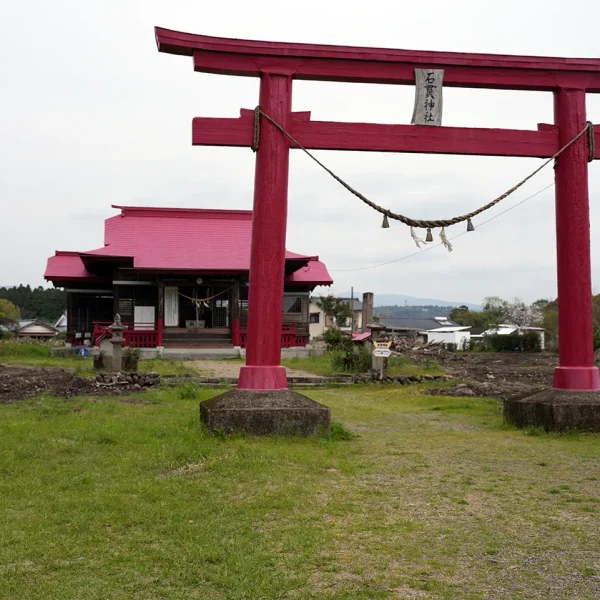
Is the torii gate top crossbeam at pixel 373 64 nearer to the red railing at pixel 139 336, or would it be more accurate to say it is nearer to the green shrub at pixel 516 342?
the red railing at pixel 139 336

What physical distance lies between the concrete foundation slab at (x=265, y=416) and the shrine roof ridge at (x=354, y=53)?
14.1 feet

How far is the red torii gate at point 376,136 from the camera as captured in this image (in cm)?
848

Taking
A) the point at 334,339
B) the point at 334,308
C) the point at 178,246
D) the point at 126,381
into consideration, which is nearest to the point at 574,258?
the point at 126,381

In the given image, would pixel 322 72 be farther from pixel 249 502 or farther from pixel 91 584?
pixel 91 584

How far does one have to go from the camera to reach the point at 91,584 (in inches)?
150

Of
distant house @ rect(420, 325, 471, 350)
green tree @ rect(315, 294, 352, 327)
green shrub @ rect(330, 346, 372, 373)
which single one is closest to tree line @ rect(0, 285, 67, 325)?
green tree @ rect(315, 294, 352, 327)

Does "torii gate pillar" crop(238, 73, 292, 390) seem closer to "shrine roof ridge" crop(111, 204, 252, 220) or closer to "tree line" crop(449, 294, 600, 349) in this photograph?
"shrine roof ridge" crop(111, 204, 252, 220)

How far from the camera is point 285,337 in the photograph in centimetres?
2800

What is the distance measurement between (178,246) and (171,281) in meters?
2.25

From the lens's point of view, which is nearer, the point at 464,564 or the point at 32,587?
the point at 32,587

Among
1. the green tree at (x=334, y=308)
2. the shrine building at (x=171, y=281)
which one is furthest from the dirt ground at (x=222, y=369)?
the green tree at (x=334, y=308)

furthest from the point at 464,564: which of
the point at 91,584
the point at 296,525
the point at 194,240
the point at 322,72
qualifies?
the point at 194,240

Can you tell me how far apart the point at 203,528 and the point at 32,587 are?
121cm

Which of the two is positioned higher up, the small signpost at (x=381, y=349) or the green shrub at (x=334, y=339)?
the green shrub at (x=334, y=339)
